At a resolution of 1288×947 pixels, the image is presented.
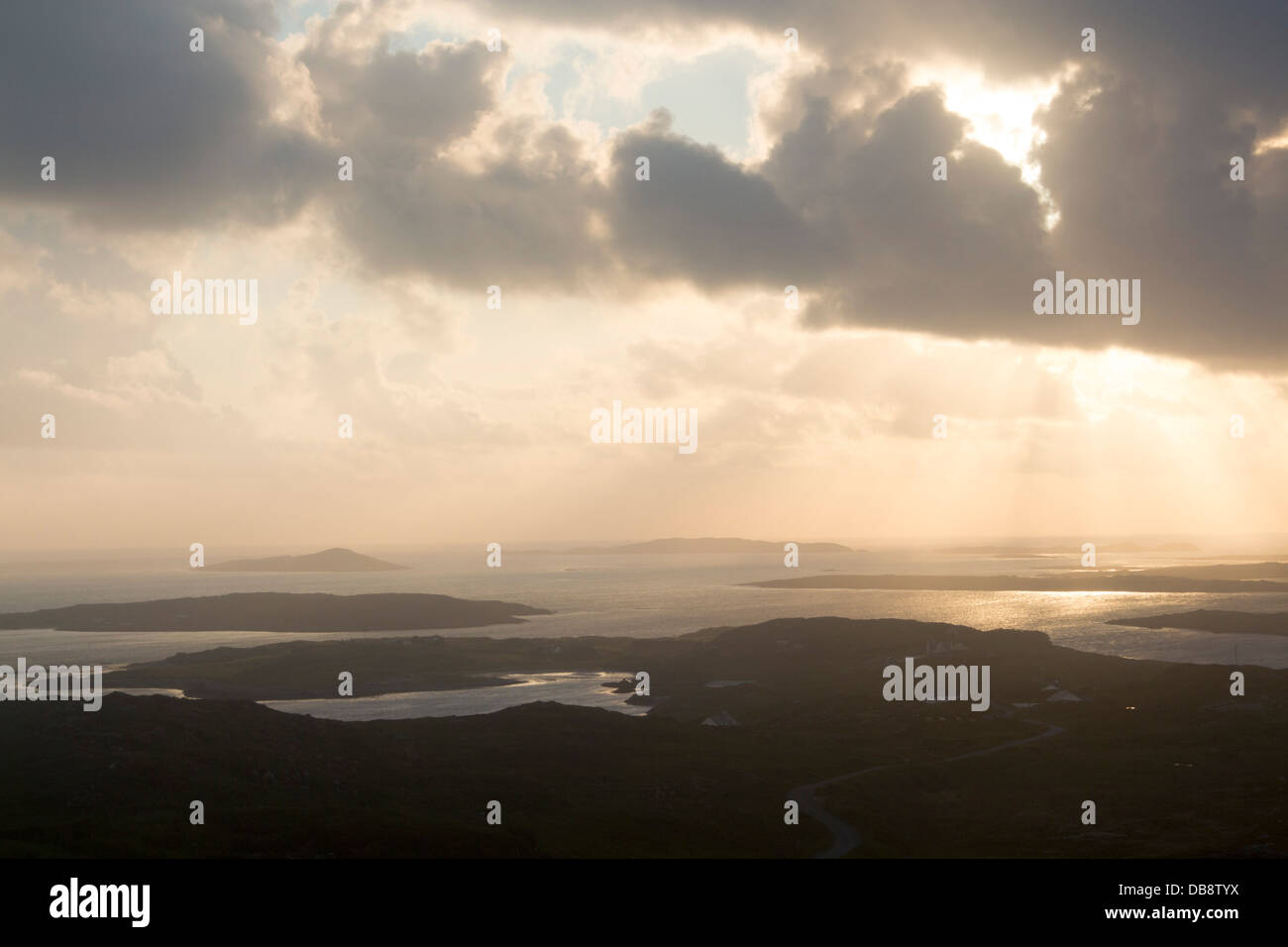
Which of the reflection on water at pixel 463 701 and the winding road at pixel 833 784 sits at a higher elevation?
the winding road at pixel 833 784

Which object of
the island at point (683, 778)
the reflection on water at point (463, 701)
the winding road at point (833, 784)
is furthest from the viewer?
the reflection on water at point (463, 701)

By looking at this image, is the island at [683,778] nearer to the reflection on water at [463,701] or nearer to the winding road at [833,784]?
the winding road at [833,784]

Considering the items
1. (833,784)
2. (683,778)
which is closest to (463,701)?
(683,778)

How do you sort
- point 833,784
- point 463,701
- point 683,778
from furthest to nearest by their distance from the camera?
point 463,701
point 833,784
point 683,778

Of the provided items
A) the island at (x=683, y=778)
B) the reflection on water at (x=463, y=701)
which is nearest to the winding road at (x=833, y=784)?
the island at (x=683, y=778)

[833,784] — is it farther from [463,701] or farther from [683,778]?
[463,701]

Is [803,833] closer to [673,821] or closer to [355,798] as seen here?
[673,821]

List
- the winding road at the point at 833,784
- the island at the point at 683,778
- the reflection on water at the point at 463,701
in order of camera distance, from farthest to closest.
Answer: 1. the reflection on water at the point at 463,701
2. the winding road at the point at 833,784
3. the island at the point at 683,778

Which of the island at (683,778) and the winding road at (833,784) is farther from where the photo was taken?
the winding road at (833,784)

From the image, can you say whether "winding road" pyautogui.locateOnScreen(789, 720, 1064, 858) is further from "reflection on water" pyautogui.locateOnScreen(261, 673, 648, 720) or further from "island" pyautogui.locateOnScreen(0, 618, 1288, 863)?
"reflection on water" pyautogui.locateOnScreen(261, 673, 648, 720)

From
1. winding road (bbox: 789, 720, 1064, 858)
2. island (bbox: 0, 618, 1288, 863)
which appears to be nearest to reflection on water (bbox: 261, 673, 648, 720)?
island (bbox: 0, 618, 1288, 863)
